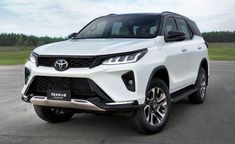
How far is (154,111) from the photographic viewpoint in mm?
6176

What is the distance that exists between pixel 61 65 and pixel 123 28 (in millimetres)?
1829

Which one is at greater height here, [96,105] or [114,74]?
[114,74]

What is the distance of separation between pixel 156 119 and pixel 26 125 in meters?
2.16

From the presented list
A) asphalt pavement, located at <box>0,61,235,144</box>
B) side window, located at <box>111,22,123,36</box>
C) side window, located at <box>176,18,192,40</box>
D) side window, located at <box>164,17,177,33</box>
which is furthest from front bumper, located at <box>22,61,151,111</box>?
side window, located at <box>176,18,192,40</box>

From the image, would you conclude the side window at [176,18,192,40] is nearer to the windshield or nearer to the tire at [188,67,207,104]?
the tire at [188,67,207,104]

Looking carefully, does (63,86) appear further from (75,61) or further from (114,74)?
(114,74)

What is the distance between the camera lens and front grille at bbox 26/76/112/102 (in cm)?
540

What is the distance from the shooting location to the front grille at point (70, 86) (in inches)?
213

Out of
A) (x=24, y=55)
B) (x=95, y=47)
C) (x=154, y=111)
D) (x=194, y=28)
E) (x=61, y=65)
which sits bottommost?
(x=24, y=55)

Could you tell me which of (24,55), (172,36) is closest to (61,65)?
(172,36)

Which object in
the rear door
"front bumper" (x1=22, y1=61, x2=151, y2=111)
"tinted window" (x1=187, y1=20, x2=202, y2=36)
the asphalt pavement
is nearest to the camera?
"front bumper" (x1=22, y1=61, x2=151, y2=111)

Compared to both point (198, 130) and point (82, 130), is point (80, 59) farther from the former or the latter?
point (198, 130)

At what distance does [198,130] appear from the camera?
623 centimetres

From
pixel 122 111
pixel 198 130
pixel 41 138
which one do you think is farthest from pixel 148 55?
pixel 41 138
